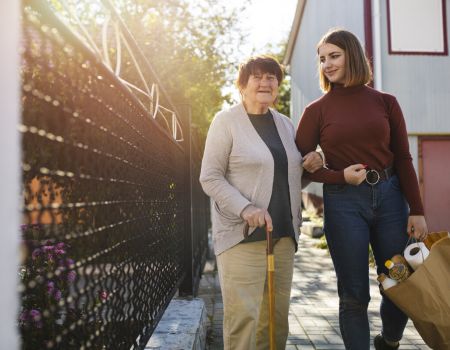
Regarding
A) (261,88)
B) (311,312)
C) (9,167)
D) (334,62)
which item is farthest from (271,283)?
(311,312)

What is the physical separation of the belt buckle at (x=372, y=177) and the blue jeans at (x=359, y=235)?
0.08 ft

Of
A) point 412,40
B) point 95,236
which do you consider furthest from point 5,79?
point 412,40

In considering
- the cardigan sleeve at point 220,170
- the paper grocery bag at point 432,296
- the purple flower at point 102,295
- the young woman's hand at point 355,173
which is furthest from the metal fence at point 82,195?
the paper grocery bag at point 432,296

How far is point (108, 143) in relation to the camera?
1.75m

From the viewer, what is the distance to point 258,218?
2545 millimetres

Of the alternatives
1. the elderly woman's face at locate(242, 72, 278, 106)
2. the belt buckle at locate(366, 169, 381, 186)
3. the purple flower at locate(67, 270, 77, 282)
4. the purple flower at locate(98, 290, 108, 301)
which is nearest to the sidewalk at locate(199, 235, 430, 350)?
the belt buckle at locate(366, 169, 381, 186)

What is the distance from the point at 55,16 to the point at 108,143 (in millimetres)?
553

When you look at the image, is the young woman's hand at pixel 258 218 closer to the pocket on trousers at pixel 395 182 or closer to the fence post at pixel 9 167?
the pocket on trousers at pixel 395 182

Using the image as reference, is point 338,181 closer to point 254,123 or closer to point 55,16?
point 254,123

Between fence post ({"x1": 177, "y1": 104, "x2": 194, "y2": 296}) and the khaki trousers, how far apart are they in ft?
4.91

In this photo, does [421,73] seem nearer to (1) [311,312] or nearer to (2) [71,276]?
(1) [311,312]

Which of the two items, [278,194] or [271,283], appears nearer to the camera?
[271,283]

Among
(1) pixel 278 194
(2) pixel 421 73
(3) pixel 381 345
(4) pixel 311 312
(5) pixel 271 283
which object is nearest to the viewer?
(5) pixel 271 283

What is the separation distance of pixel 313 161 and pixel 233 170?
1.47ft
